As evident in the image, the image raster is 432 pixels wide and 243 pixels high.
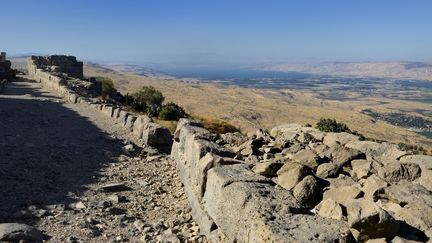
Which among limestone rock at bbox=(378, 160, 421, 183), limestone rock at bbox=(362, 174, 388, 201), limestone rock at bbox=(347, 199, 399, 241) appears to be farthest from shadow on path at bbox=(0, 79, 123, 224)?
limestone rock at bbox=(378, 160, 421, 183)

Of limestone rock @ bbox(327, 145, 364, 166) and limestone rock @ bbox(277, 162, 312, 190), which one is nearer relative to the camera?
limestone rock @ bbox(277, 162, 312, 190)

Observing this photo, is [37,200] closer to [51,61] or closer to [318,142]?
[318,142]

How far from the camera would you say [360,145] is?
403 inches

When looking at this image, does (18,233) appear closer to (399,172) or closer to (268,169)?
(268,169)

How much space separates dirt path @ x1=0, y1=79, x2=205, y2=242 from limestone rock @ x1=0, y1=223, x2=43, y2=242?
25 centimetres

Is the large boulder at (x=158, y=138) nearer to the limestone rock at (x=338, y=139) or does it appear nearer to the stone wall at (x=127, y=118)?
the stone wall at (x=127, y=118)

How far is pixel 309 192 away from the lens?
289 inches

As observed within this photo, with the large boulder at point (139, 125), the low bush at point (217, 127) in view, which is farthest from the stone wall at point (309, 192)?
the low bush at point (217, 127)

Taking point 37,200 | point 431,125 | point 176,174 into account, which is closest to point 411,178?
point 176,174

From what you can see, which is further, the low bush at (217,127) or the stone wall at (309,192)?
the low bush at (217,127)

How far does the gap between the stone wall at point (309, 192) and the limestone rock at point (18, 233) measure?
271cm

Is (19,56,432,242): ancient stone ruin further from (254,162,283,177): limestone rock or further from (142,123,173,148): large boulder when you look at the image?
(142,123,173,148): large boulder

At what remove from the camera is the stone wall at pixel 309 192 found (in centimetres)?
566

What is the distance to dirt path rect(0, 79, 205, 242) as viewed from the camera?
26.9ft
